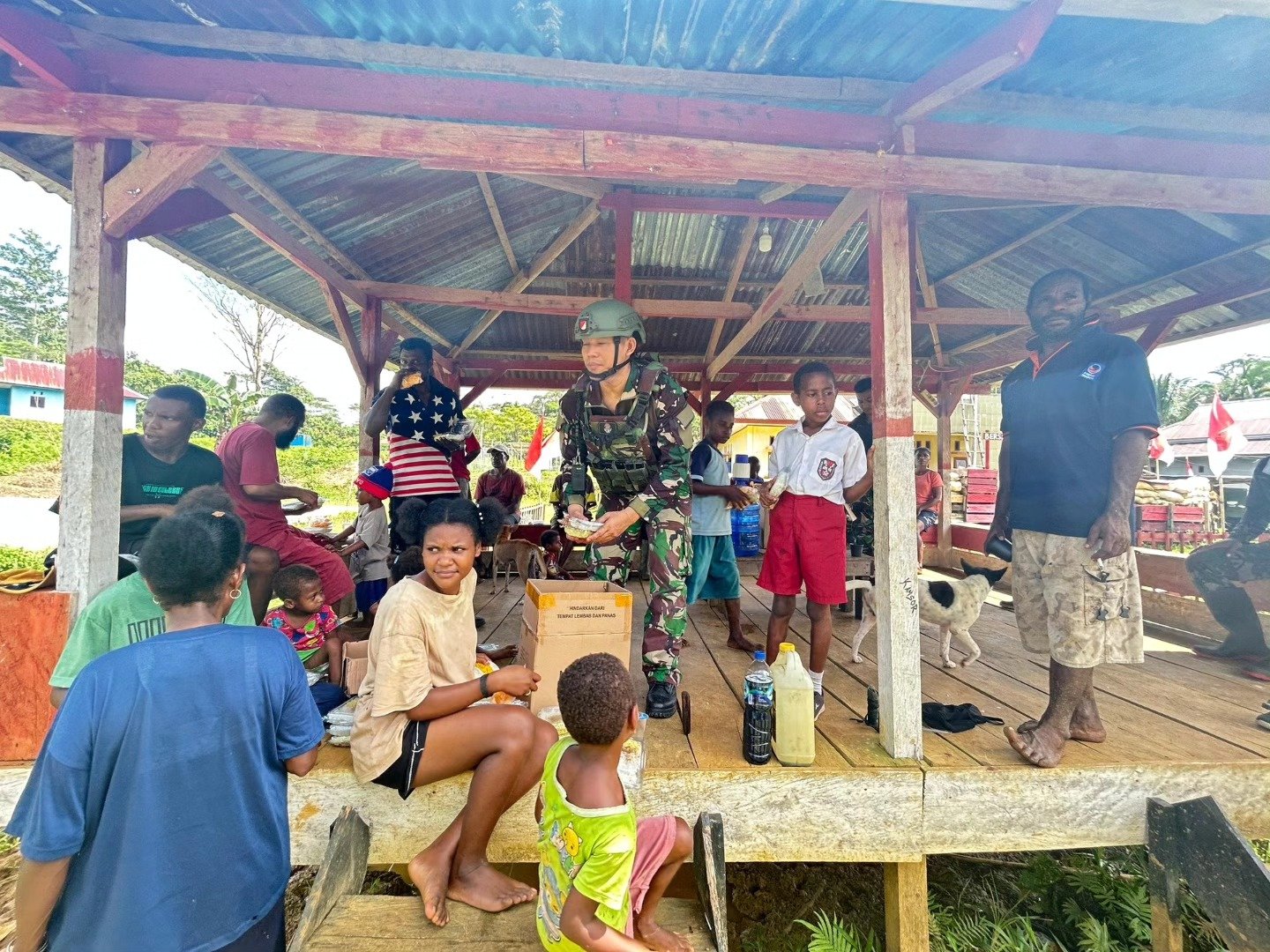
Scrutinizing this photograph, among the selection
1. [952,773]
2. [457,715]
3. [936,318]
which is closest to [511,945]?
[457,715]

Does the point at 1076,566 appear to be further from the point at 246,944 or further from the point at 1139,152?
the point at 246,944

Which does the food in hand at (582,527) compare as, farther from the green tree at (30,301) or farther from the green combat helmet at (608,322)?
the green tree at (30,301)

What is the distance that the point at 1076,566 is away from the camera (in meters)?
2.47

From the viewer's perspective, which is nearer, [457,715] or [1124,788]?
[457,715]

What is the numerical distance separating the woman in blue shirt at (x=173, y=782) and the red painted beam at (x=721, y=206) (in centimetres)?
397

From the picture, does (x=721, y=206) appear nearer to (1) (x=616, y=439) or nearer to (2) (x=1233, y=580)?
(1) (x=616, y=439)

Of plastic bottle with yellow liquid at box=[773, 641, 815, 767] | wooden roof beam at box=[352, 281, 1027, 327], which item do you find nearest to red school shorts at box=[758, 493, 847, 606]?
plastic bottle with yellow liquid at box=[773, 641, 815, 767]

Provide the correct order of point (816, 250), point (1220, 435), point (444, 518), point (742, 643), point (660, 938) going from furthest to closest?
point (1220, 435) < point (742, 643) < point (816, 250) < point (444, 518) < point (660, 938)

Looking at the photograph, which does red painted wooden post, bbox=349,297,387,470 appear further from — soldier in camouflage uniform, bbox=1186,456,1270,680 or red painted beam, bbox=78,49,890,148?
soldier in camouflage uniform, bbox=1186,456,1270,680

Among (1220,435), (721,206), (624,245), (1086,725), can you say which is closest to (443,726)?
(1086,725)

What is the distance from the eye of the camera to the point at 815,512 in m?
3.22

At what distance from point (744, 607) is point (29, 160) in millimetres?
5798

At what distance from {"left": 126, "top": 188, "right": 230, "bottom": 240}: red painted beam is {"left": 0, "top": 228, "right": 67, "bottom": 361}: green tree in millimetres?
47445

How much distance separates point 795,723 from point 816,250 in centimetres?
289
